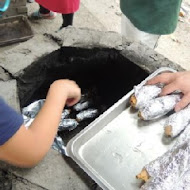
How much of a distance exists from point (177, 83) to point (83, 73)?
445 millimetres

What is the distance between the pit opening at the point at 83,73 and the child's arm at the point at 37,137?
9.9 inches

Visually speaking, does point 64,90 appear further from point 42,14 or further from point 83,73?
point 42,14

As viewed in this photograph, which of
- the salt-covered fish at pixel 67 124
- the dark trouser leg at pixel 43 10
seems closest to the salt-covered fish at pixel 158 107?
the salt-covered fish at pixel 67 124

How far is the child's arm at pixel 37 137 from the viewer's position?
0.79 meters

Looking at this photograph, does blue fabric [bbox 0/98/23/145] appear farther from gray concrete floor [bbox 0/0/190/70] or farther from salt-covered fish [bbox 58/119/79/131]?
gray concrete floor [bbox 0/0/190/70]

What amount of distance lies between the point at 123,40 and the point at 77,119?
0.41 m

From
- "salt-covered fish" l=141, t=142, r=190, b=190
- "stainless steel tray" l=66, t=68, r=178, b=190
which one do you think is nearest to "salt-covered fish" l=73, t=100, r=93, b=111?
"stainless steel tray" l=66, t=68, r=178, b=190

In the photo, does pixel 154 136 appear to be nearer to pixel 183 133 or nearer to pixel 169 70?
pixel 183 133

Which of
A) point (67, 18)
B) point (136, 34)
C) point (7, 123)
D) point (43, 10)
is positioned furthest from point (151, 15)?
point (43, 10)

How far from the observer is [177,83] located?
105 cm

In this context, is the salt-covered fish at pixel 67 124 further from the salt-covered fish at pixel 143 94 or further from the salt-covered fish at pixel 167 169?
the salt-covered fish at pixel 167 169

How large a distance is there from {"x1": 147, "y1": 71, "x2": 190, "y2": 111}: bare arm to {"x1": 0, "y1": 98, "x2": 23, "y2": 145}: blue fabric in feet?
1.74

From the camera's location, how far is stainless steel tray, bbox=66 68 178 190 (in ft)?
3.07

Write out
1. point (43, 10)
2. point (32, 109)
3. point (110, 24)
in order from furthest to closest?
point (110, 24) < point (43, 10) < point (32, 109)
